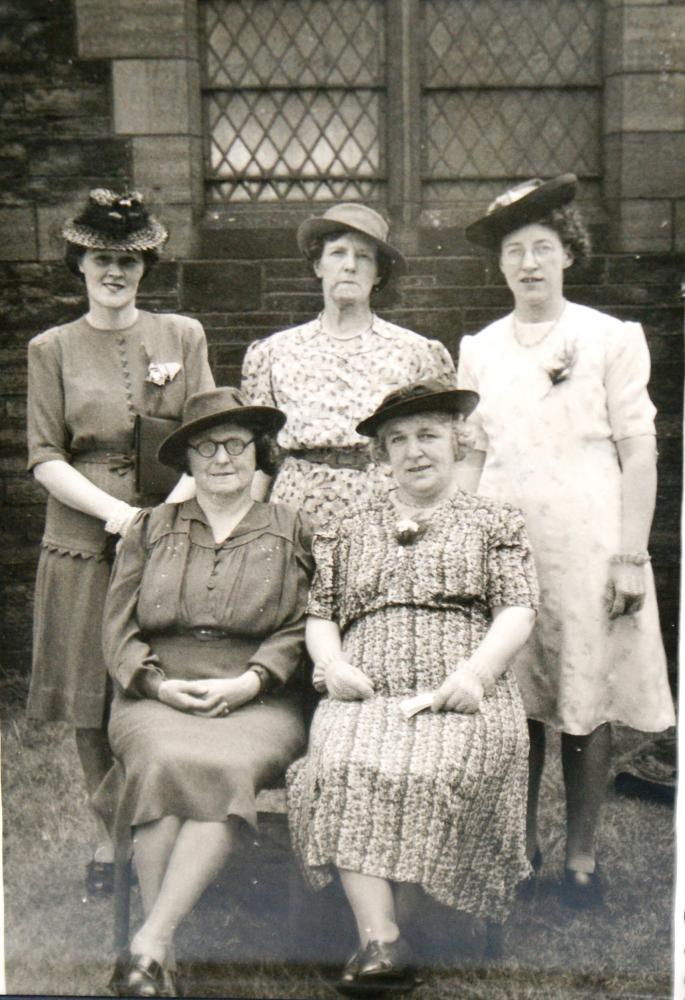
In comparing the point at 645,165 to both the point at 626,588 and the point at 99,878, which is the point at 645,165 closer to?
the point at 626,588

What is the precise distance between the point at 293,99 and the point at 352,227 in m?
0.44

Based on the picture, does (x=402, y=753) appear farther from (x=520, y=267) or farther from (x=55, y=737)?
(x=520, y=267)

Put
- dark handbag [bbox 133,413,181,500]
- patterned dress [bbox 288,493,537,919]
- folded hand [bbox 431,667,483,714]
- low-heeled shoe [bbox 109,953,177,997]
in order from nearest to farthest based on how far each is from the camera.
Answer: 1. patterned dress [bbox 288,493,537,919]
2. folded hand [bbox 431,667,483,714]
3. low-heeled shoe [bbox 109,953,177,997]
4. dark handbag [bbox 133,413,181,500]

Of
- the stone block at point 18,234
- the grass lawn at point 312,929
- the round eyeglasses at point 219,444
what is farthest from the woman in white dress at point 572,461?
the stone block at point 18,234

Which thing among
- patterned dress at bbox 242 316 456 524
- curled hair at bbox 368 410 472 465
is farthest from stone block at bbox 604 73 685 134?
curled hair at bbox 368 410 472 465

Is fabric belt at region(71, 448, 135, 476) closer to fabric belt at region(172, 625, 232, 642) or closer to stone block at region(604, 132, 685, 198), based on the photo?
fabric belt at region(172, 625, 232, 642)

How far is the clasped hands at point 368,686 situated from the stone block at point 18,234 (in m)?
1.51

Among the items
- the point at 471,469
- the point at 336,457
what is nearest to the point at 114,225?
the point at 336,457

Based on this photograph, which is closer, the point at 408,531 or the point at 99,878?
the point at 408,531

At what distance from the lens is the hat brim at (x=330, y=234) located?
3.36 meters

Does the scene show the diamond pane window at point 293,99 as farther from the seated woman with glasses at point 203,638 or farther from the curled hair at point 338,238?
the seated woman with glasses at point 203,638

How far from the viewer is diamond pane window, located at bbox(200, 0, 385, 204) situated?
3.36 metres

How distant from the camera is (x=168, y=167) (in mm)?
3383

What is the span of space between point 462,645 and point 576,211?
1.31 m
